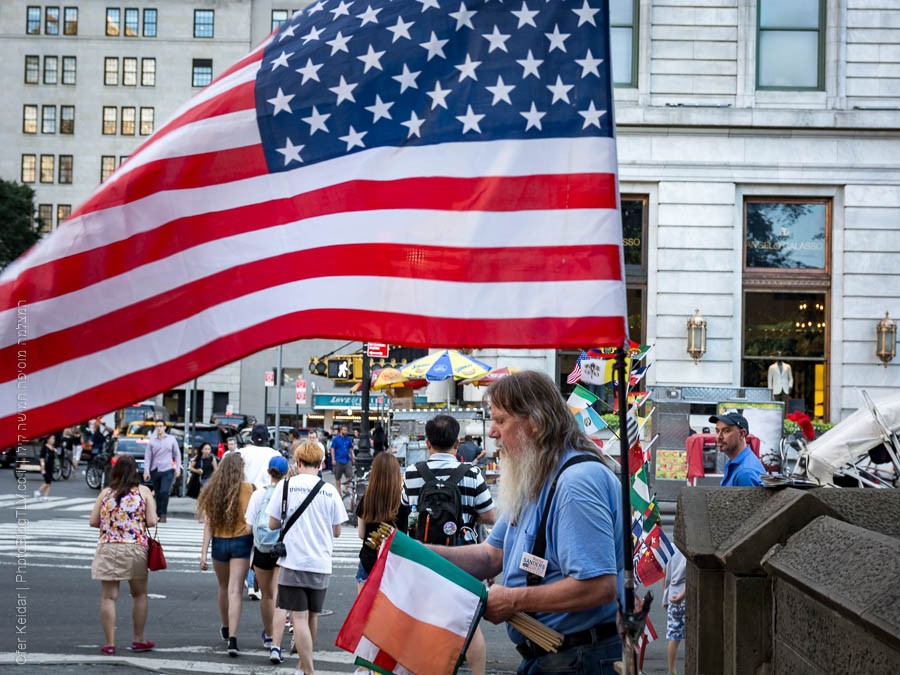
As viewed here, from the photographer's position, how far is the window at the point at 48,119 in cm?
7394

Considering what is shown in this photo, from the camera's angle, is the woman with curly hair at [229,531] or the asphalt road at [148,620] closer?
the asphalt road at [148,620]

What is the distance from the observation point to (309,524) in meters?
9.12

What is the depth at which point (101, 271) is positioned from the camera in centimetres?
414

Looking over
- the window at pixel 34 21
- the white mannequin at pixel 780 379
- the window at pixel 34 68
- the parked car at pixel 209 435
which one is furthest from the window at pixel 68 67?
the white mannequin at pixel 780 379

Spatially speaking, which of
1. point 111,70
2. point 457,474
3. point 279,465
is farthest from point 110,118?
point 457,474

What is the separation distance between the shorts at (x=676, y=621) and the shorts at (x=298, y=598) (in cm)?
288

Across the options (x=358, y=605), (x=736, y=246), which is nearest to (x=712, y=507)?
(x=358, y=605)

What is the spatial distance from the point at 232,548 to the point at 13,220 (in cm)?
6034

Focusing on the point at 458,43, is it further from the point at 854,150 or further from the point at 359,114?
the point at 854,150

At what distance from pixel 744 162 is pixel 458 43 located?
23.2 m

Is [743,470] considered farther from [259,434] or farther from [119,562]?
[259,434]

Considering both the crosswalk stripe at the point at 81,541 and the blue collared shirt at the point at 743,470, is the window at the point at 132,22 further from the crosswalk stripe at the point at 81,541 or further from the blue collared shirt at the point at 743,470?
the blue collared shirt at the point at 743,470

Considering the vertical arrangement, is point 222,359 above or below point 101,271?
below

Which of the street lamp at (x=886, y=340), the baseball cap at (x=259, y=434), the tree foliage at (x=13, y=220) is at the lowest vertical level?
the baseball cap at (x=259, y=434)
